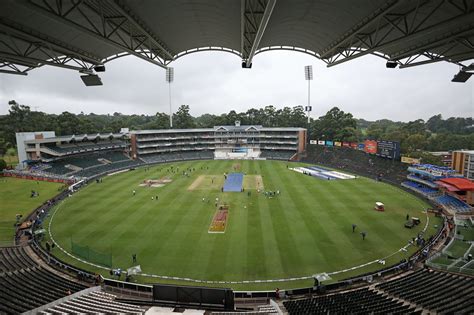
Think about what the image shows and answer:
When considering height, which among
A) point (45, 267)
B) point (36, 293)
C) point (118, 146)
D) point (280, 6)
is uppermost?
point (280, 6)

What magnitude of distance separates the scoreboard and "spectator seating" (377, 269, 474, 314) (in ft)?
134

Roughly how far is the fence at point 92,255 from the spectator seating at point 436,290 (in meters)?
20.9

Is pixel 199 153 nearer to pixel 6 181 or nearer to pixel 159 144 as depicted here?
pixel 159 144

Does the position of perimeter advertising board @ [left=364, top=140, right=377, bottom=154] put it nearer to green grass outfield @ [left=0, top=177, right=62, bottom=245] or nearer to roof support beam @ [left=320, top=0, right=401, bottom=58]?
roof support beam @ [left=320, top=0, right=401, bottom=58]

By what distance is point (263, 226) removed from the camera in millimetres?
30250

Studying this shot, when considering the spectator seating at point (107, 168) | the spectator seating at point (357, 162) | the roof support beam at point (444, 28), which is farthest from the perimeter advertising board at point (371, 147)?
the spectator seating at point (107, 168)

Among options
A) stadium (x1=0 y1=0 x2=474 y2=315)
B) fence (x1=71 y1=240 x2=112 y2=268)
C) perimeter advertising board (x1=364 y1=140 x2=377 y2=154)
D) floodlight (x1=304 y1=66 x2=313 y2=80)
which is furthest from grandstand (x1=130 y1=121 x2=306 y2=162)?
fence (x1=71 y1=240 x2=112 y2=268)

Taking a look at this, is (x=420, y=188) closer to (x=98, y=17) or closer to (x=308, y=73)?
(x=98, y=17)

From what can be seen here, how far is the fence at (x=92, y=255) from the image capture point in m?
23.1

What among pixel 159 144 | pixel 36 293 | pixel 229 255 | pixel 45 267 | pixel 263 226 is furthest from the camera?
pixel 159 144

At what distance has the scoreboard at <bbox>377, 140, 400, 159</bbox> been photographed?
5547 centimetres

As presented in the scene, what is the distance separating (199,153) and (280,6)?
74.1 meters

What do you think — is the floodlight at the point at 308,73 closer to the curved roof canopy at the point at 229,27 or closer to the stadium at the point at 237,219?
the stadium at the point at 237,219

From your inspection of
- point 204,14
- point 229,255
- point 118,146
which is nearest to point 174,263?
point 229,255
